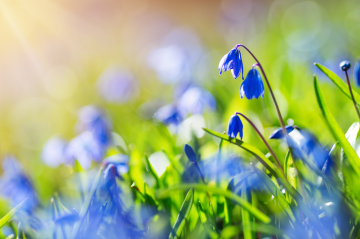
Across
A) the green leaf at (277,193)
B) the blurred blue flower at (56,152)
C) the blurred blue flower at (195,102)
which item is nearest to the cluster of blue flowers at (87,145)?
the blurred blue flower at (56,152)

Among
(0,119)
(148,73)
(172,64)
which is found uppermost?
(172,64)

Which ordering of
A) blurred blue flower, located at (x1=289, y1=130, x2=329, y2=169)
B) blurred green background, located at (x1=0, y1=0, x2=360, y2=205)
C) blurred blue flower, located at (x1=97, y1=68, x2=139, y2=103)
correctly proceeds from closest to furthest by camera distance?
blurred blue flower, located at (x1=289, y1=130, x2=329, y2=169) < blurred green background, located at (x1=0, y1=0, x2=360, y2=205) < blurred blue flower, located at (x1=97, y1=68, x2=139, y2=103)

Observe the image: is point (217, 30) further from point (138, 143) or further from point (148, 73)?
point (138, 143)

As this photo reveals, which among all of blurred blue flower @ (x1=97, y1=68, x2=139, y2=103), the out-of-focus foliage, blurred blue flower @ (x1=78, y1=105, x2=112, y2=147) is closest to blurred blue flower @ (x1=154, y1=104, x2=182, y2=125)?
the out-of-focus foliage

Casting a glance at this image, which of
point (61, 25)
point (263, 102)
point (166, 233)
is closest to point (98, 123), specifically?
point (166, 233)

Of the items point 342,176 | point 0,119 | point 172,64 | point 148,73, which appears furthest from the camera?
point 148,73

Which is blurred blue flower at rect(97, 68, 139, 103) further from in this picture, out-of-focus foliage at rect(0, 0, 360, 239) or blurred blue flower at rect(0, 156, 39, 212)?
blurred blue flower at rect(0, 156, 39, 212)
